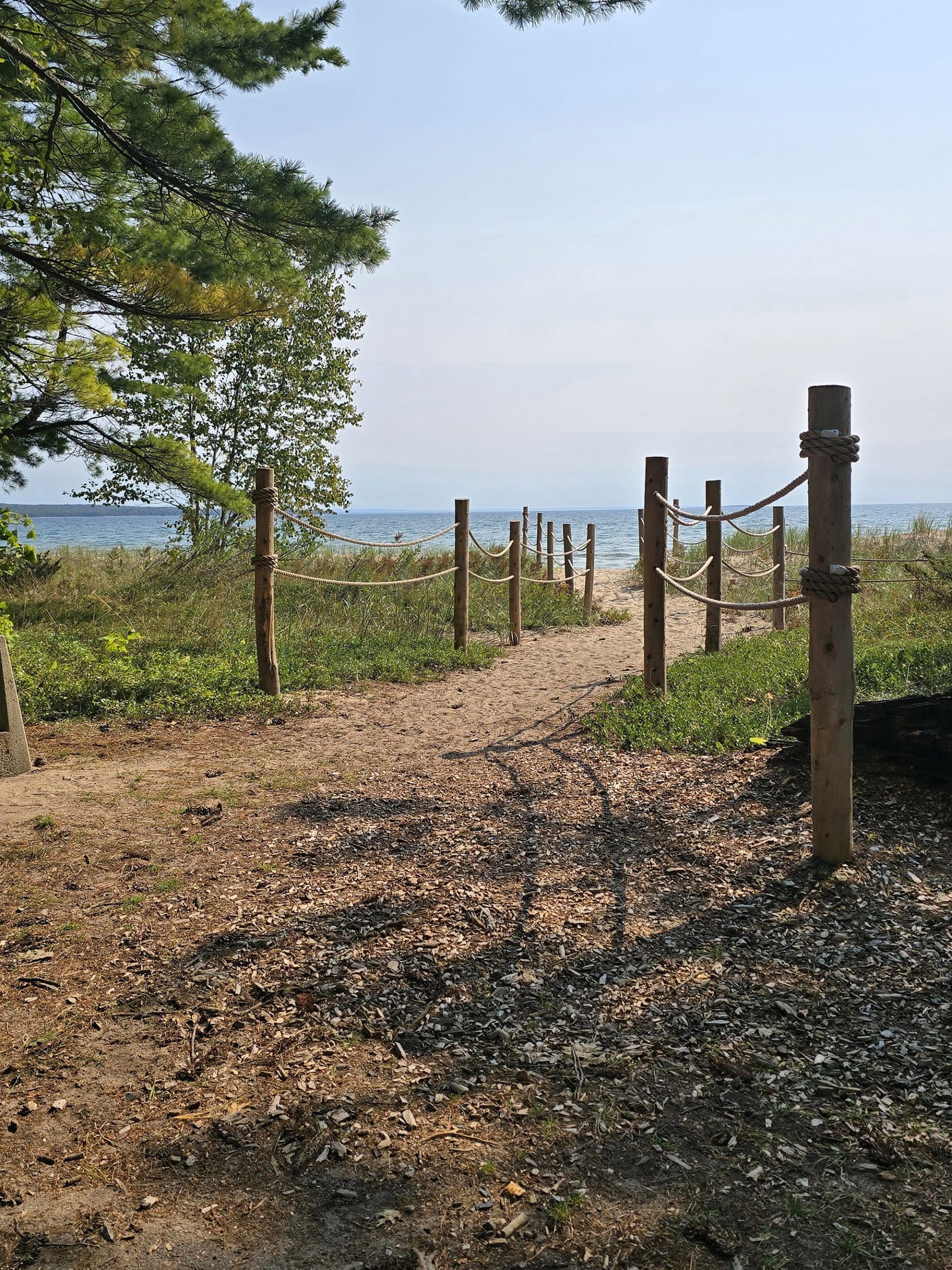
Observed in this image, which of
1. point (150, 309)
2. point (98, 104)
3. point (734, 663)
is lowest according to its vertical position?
point (734, 663)

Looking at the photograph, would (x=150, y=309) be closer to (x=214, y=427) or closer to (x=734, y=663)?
(x=734, y=663)

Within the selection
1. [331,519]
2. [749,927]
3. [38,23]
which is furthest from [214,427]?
[331,519]

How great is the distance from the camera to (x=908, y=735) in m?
4.08

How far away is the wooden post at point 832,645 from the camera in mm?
3387

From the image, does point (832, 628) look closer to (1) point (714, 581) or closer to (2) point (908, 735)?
(2) point (908, 735)

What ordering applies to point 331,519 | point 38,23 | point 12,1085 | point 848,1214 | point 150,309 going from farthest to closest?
point 331,519
point 150,309
point 38,23
point 12,1085
point 848,1214

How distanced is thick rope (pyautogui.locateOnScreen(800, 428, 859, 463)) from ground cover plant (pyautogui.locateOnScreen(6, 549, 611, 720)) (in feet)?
11.1

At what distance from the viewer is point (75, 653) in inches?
296

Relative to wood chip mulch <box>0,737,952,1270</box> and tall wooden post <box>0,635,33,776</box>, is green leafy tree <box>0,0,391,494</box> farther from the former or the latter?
wood chip mulch <box>0,737,952,1270</box>

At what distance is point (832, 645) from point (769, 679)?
3.05 metres

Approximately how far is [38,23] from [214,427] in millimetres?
7788

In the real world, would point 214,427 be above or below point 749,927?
above

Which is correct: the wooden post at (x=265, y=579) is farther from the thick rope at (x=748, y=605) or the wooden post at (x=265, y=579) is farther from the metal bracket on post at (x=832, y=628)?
the metal bracket on post at (x=832, y=628)

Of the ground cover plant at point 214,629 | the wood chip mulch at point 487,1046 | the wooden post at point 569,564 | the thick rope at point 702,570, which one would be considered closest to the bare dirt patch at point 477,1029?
the wood chip mulch at point 487,1046
